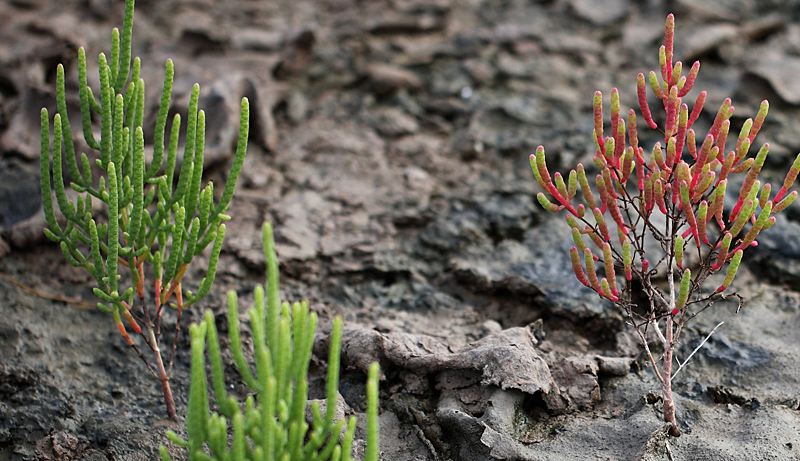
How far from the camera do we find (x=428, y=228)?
4016mm

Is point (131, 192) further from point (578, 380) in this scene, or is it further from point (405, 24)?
point (405, 24)

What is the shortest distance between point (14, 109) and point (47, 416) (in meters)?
2.10

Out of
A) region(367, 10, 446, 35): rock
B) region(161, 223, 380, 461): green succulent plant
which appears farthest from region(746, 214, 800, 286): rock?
region(367, 10, 446, 35): rock

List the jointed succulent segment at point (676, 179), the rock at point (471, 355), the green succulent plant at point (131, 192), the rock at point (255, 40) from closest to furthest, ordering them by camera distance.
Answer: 1. the jointed succulent segment at point (676, 179)
2. the green succulent plant at point (131, 192)
3. the rock at point (471, 355)
4. the rock at point (255, 40)

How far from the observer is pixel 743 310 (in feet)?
11.3

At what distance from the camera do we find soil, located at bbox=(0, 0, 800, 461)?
9.50 ft

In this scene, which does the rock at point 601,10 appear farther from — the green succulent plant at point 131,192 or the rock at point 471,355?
the green succulent plant at point 131,192

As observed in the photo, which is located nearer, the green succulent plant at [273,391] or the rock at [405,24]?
the green succulent plant at [273,391]

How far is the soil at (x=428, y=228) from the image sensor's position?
9.50ft

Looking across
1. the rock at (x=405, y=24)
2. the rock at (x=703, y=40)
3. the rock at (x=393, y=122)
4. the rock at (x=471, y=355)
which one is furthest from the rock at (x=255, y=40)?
the rock at (x=471, y=355)

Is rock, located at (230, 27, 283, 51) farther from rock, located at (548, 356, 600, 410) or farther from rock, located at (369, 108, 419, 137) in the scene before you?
rock, located at (548, 356, 600, 410)

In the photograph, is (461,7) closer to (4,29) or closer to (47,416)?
(4,29)

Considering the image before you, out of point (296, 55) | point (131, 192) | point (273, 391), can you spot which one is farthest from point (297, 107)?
point (273, 391)

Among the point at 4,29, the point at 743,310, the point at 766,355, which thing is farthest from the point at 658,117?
the point at 4,29
